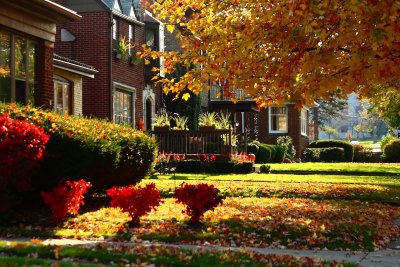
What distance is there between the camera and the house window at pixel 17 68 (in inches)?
571

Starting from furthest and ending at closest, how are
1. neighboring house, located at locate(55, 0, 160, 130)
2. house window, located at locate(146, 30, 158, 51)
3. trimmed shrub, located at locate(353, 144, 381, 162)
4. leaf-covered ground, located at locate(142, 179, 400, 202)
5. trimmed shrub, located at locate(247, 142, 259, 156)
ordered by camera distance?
trimmed shrub, located at locate(353, 144, 381, 162) → trimmed shrub, located at locate(247, 142, 259, 156) → house window, located at locate(146, 30, 158, 51) → neighboring house, located at locate(55, 0, 160, 130) → leaf-covered ground, located at locate(142, 179, 400, 202)

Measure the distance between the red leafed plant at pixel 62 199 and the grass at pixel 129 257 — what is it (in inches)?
89.5

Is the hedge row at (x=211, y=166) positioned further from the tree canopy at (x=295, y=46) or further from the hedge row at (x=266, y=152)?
the tree canopy at (x=295, y=46)

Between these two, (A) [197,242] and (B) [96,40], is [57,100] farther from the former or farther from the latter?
(A) [197,242]

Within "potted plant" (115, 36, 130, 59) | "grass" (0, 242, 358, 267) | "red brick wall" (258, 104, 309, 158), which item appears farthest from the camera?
"red brick wall" (258, 104, 309, 158)

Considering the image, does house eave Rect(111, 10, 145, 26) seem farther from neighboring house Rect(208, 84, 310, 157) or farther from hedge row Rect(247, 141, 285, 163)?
neighboring house Rect(208, 84, 310, 157)

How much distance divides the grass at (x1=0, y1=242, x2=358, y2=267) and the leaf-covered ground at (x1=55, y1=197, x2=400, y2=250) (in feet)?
4.50

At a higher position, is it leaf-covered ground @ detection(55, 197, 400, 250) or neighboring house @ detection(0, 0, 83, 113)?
neighboring house @ detection(0, 0, 83, 113)

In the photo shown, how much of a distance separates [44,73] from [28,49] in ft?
2.55

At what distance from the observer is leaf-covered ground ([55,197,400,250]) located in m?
9.51

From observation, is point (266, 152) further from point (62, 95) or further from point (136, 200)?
point (136, 200)

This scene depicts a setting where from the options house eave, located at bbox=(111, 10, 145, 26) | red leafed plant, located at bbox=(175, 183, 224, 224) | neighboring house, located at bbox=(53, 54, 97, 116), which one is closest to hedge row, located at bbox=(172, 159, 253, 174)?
neighboring house, located at bbox=(53, 54, 97, 116)

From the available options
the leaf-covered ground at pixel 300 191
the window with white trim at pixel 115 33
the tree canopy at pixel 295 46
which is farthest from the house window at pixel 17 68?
the window with white trim at pixel 115 33

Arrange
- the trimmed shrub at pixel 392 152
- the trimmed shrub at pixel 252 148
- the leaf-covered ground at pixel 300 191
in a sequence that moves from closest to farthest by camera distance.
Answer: the leaf-covered ground at pixel 300 191, the trimmed shrub at pixel 252 148, the trimmed shrub at pixel 392 152
